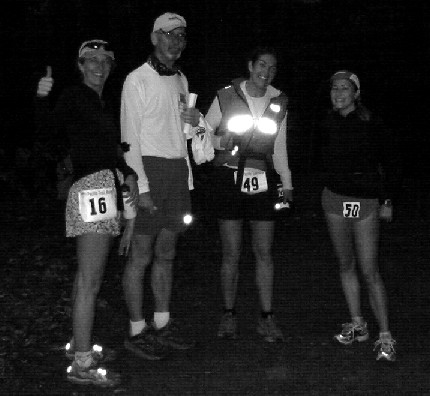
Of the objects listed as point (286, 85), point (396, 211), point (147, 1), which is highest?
point (147, 1)

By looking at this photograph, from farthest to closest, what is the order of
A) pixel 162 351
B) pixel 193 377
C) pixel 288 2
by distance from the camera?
1. pixel 288 2
2. pixel 162 351
3. pixel 193 377

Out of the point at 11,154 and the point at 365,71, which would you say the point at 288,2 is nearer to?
the point at 365,71

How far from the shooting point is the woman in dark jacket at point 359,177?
20.2 ft

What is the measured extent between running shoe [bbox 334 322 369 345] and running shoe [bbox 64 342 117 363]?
72.0 inches

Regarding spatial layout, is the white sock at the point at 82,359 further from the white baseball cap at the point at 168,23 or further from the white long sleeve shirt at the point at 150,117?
the white baseball cap at the point at 168,23

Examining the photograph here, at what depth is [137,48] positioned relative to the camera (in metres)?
14.4

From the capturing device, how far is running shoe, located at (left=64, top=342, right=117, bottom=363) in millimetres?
5947

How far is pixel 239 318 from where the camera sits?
7473 millimetres

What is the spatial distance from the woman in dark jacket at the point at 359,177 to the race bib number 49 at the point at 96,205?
6.05 feet

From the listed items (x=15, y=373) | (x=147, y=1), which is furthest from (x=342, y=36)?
(x=15, y=373)

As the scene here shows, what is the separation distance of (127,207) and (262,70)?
164cm

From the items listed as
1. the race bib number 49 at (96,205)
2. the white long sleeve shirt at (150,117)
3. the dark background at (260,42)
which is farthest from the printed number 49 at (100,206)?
the dark background at (260,42)

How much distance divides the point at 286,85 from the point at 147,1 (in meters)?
6.18

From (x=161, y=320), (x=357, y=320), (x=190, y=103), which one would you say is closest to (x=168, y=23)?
(x=190, y=103)
